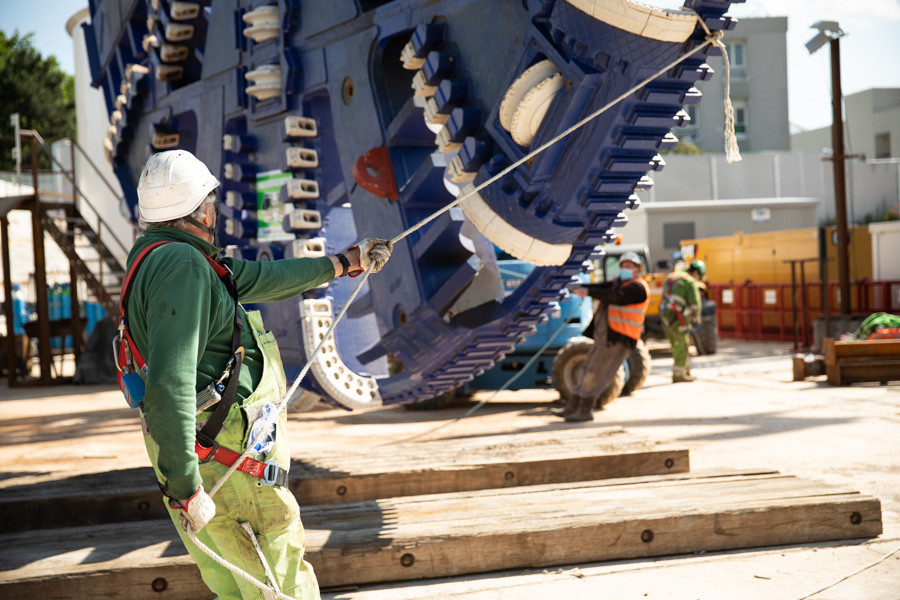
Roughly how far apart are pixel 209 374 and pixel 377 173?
3692mm

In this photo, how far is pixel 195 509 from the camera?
2.61 metres

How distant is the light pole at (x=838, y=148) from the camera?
15.2m

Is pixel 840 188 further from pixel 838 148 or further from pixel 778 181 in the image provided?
pixel 778 181

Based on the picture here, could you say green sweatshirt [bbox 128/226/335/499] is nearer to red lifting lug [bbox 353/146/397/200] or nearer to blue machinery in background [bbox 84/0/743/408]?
blue machinery in background [bbox 84/0/743/408]

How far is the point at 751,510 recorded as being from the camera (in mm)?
4688

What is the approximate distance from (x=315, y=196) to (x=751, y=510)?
4.07 m

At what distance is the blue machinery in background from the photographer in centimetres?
461

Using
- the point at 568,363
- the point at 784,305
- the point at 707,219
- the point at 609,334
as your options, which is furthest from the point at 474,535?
the point at 707,219

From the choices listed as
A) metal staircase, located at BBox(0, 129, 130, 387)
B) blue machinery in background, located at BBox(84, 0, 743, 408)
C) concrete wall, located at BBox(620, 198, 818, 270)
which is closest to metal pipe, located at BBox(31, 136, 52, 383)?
metal staircase, located at BBox(0, 129, 130, 387)

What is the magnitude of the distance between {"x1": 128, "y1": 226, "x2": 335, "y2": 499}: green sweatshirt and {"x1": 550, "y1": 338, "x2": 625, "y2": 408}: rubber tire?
7433mm

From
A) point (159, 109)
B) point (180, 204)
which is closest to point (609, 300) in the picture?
point (159, 109)

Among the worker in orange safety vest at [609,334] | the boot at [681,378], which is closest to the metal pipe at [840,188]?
the boot at [681,378]

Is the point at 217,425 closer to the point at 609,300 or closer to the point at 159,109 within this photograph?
the point at 609,300

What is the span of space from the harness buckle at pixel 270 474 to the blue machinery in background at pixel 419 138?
99.9 inches
